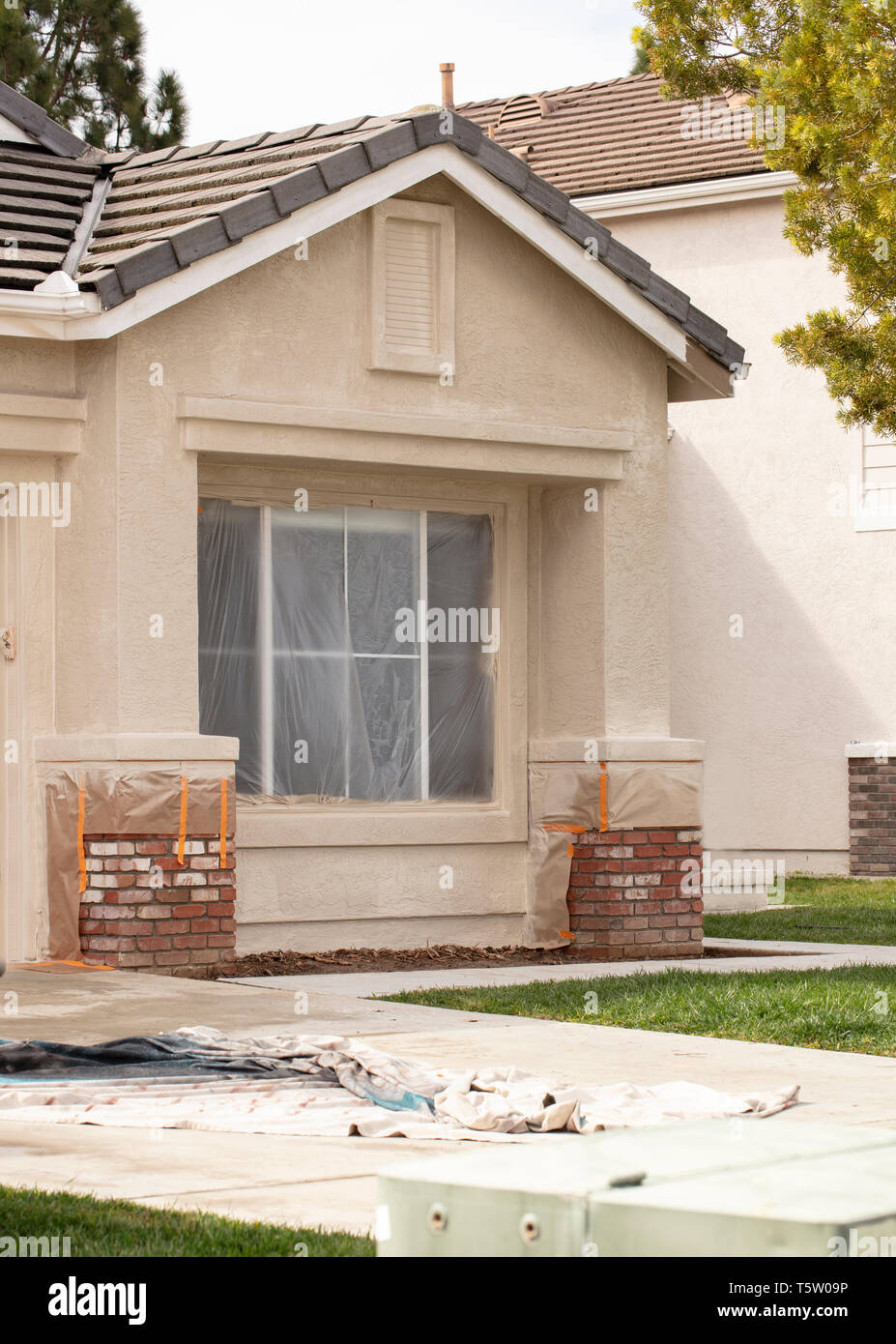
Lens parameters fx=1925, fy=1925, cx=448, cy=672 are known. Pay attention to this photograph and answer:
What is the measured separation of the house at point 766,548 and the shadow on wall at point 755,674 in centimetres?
2

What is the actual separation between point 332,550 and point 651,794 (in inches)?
99.3

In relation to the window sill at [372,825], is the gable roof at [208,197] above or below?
above

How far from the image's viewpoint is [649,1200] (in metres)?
2.88

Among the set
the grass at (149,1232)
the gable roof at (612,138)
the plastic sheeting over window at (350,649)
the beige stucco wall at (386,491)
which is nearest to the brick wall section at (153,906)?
the beige stucco wall at (386,491)

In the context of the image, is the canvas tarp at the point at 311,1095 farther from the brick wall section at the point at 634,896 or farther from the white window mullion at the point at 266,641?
the brick wall section at the point at 634,896

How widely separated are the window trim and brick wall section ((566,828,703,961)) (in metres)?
3.13

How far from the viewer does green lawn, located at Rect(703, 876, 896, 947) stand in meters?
13.6

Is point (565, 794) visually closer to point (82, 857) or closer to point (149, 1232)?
point (82, 857)

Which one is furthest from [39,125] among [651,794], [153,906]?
[651,794]

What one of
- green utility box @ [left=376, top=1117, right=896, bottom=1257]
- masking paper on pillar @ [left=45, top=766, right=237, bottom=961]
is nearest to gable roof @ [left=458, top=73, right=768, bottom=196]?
masking paper on pillar @ [left=45, top=766, right=237, bottom=961]

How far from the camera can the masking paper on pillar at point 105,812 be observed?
1053 cm

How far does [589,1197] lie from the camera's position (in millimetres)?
2883

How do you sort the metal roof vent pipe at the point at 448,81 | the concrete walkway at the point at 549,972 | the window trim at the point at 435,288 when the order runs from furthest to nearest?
the metal roof vent pipe at the point at 448,81 → the window trim at the point at 435,288 → the concrete walkway at the point at 549,972
